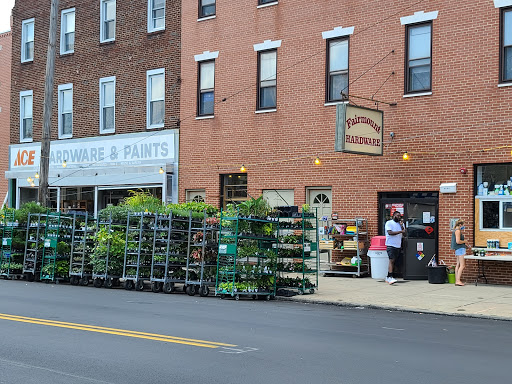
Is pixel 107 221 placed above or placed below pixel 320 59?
below

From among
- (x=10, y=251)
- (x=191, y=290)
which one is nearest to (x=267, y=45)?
(x=191, y=290)

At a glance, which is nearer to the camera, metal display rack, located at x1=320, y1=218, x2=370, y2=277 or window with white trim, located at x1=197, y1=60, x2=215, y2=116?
metal display rack, located at x1=320, y1=218, x2=370, y2=277

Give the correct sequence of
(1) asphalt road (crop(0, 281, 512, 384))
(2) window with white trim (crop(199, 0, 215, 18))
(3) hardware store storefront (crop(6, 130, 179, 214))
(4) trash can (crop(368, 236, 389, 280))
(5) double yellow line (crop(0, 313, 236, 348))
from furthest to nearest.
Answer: (3) hardware store storefront (crop(6, 130, 179, 214)), (2) window with white trim (crop(199, 0, 215, 18)), (4) trash can (crop(368, 236, 389, 280)), (5) double yellow line (crop(0, 313, 236, 348)), (1) asphalt road (crop(0, 281, 512, 384))

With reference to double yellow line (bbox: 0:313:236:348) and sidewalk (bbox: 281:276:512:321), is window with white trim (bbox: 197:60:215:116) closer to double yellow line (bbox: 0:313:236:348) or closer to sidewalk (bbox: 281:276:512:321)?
sidewalk (bbox: 281:276:512:321)

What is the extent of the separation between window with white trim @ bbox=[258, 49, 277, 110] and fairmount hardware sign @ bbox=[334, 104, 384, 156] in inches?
176

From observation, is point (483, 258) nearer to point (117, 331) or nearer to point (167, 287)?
point (167, 287)

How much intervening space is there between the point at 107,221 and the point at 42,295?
341 centimetres

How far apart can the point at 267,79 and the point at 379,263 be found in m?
6.92

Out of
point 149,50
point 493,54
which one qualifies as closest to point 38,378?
point 493,54

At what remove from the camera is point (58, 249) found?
65.8 ft

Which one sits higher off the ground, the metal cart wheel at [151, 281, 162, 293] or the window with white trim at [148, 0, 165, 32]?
the window with white trim at [148, 0, 165, 32]

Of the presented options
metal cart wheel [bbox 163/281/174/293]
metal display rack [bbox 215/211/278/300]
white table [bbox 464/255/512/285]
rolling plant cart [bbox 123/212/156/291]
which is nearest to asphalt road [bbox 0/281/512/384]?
metal display rack [bbox 215/211/278/300]

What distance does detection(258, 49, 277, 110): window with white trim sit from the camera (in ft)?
72.9

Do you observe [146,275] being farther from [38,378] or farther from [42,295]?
[38,378]
